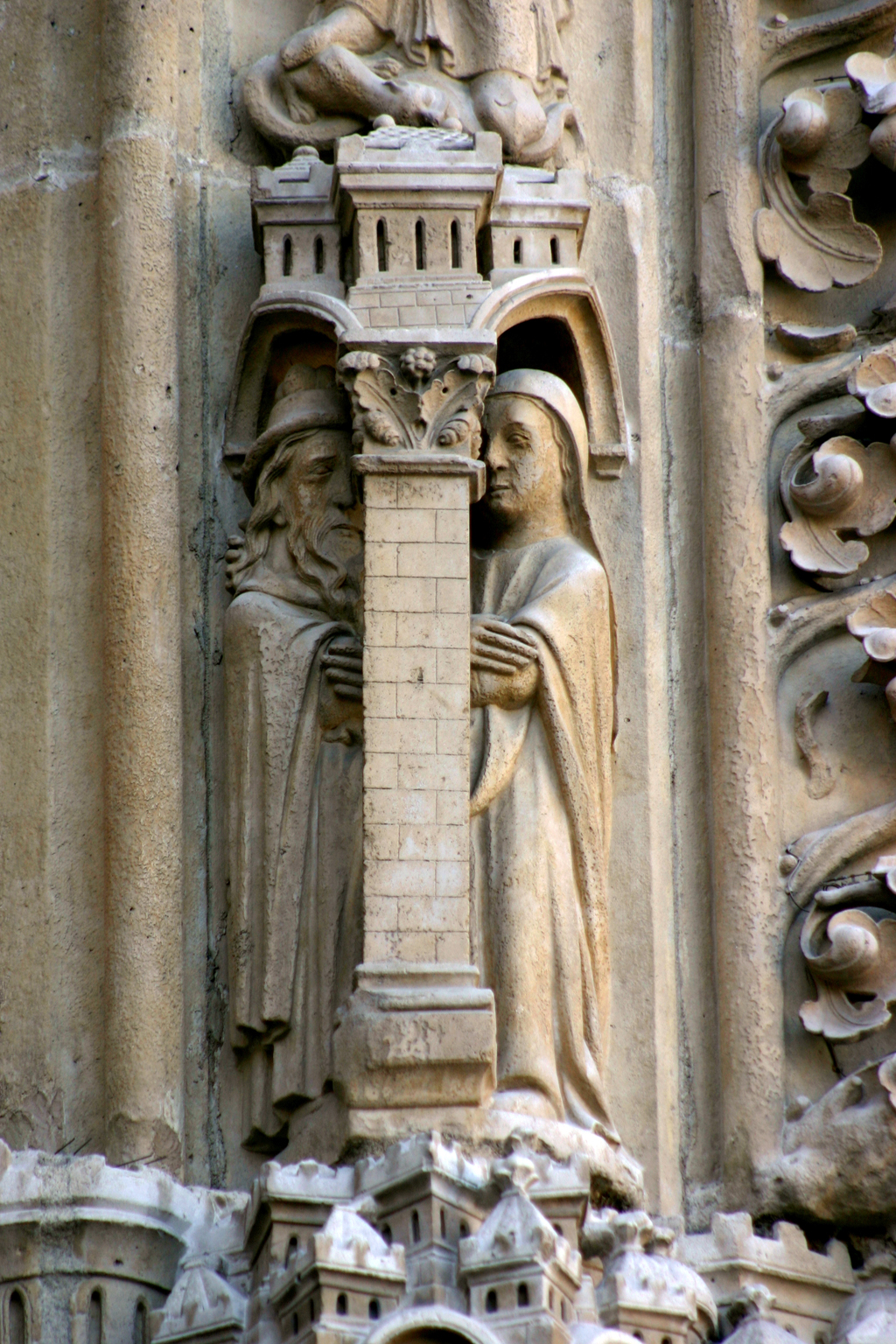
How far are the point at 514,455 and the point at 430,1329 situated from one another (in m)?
1.91

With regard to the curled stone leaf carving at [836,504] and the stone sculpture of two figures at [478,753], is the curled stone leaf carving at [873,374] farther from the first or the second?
the stone sculpture of two figures at [478,753]

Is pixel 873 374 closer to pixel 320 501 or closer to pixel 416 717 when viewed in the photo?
pixel 320 501

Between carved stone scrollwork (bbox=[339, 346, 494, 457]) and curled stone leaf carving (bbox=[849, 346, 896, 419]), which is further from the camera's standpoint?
curled stone leaf carving (bbox=[849, 346, 896, 419])

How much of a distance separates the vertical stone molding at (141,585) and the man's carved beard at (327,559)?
262mm

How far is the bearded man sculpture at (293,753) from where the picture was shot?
652cm

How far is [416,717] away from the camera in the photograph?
6.42 metres

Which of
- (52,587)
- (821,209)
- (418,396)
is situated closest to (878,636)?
(821,209)

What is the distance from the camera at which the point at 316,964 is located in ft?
21.5

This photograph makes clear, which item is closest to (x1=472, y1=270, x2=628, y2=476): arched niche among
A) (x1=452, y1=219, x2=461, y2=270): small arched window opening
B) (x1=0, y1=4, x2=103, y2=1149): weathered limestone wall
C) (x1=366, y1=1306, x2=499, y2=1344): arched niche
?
(x1=452, y1=219, x2=461, y2=270): small arched window opening

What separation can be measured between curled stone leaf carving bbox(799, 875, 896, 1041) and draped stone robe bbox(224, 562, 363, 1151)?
3.23ft

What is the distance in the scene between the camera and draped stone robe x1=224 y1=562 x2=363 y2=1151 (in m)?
6.51

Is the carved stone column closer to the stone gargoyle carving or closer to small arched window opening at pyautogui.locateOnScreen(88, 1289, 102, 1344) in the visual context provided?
small arched window opening at pyautogui.locateOnScreen(88, 1289, 102, 1344)

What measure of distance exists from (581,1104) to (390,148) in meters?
1.95

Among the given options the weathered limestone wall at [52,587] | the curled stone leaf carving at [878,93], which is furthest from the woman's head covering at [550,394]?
the curled stone leaf carving at [878,93]
